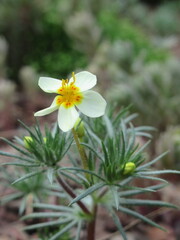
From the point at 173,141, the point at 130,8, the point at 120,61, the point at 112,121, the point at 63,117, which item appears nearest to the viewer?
the point at 63,117

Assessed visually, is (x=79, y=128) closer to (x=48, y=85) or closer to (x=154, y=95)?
(x=48, y=85)

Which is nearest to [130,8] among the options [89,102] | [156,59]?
[156,59]

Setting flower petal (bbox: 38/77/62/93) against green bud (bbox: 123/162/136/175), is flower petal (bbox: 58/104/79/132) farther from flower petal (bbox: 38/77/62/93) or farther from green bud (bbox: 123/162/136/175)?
green bud (bbox: 123/162/136/175)

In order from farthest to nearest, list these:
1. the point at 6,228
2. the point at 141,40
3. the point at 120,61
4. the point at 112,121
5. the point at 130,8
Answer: the point at 130,8, the point at 141,40, the point at 120,61, the point at 6,228, the point at 112,121

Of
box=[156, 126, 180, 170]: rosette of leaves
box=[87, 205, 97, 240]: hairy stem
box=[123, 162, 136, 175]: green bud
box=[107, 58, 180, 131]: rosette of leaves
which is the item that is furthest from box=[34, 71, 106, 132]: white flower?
box=[107, 58, 180, 131]: rosette of leaves

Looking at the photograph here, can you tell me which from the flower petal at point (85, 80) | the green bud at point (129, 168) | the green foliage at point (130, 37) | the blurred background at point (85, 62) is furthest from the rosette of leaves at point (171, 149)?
the green foliage at point (130, 37)

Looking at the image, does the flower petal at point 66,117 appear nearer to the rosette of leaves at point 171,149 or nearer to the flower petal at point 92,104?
the flower petal at point 92,104

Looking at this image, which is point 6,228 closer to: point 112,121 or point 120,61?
point 112,121
